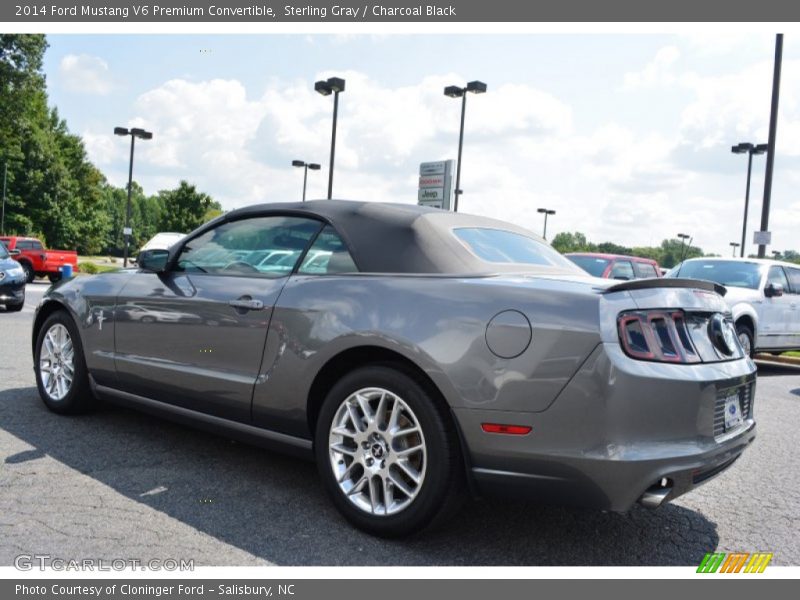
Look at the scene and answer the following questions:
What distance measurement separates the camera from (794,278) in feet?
38.3

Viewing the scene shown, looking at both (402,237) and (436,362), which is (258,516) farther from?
(402,237)

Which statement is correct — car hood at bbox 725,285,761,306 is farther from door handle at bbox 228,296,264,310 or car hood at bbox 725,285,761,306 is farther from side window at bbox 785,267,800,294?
door handle at bbox 228,296,264,310

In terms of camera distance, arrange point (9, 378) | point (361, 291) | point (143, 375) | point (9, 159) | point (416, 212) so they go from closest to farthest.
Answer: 1. point (361, 291)
2. point (416, 212)
3. point (143, 375)
4. point (9, 378)
5. point (9, 159)

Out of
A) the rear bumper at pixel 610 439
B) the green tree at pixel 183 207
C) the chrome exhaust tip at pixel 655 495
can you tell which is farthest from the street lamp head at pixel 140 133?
the green tree at pixel 183 207

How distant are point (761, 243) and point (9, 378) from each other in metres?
15.9

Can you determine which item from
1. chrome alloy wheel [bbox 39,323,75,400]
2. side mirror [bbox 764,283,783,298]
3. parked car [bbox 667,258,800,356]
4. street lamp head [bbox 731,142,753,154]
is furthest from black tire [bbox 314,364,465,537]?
street lamp head [bbox 731,142,753,154]

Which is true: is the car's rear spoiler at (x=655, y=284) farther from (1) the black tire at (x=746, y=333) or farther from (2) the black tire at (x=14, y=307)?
(2) the black tire at (x=14, y=307)

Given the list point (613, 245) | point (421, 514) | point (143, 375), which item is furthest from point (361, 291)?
point (613, 245)

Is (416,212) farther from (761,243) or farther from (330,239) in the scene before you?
(761,243)

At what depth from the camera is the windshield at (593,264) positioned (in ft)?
40.8

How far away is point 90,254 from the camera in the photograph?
221 ft

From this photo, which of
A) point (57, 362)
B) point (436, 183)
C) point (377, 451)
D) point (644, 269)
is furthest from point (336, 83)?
point (377, 451)

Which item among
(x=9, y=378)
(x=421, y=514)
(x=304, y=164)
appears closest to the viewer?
(x=421, y=514)

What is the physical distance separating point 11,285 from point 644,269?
11.6m
